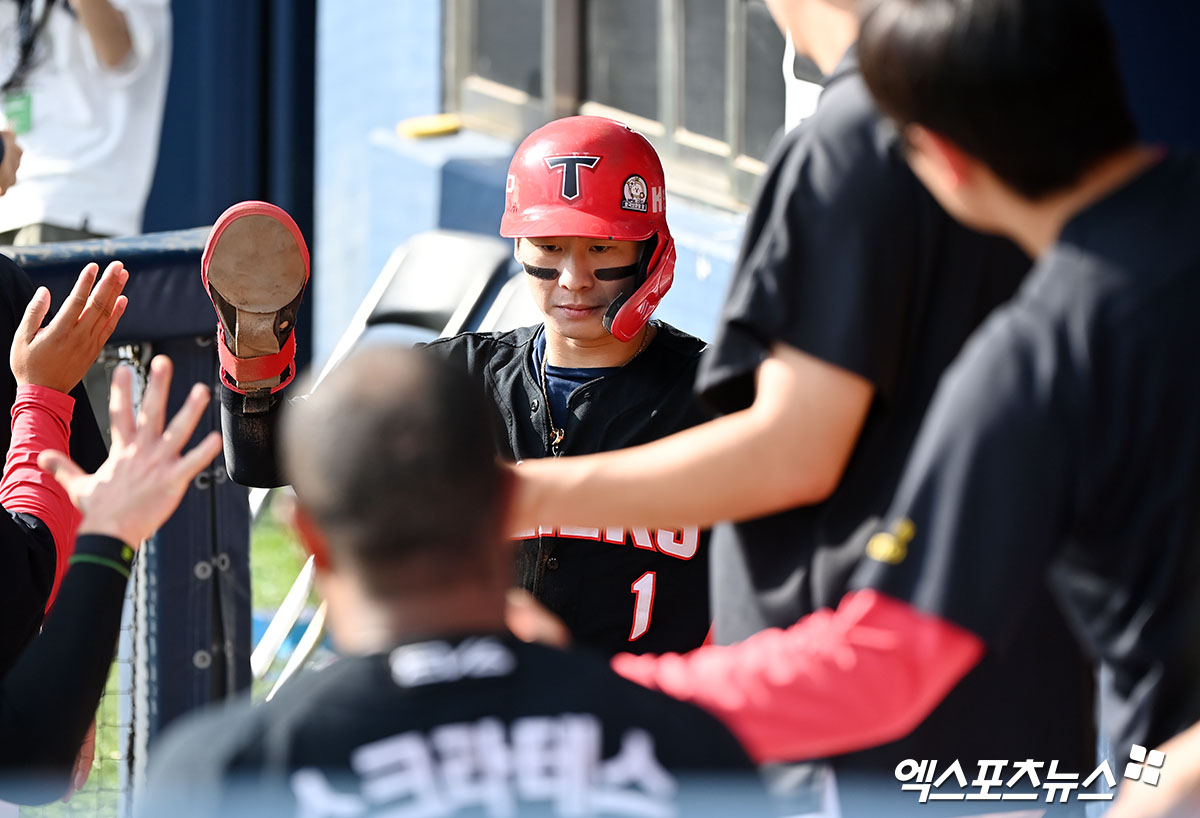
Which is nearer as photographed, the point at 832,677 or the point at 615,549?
the point at 832,677

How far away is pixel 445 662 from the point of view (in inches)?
56.4

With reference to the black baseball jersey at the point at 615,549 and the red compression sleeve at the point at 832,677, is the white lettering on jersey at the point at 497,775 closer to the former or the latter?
the red compression sleeve at the point at 832,677

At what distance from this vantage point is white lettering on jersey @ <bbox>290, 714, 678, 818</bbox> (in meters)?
1.40

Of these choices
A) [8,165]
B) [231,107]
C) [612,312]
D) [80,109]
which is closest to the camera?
[612,312]

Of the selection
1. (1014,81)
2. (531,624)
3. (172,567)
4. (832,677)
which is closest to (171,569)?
(172,567)

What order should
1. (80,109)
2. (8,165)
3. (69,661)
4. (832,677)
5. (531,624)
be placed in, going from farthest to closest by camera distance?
(80,109), (8,165), (69,661), (531,624), (832,677)

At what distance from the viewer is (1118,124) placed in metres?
1.53

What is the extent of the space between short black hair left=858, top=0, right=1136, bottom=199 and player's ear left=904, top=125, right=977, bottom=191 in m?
0.01

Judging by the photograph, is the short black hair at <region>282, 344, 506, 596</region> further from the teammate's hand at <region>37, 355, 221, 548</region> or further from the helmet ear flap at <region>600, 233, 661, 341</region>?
the helmet ear flap at <region>600, 233, 661, 341</region>

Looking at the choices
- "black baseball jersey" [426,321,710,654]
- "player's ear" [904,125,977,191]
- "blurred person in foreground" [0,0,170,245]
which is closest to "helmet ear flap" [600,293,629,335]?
"black baseball jersey" [426,321,710,654]

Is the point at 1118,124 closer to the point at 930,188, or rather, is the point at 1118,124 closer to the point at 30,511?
the point at 930,188

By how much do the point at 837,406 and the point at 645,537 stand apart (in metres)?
1.20

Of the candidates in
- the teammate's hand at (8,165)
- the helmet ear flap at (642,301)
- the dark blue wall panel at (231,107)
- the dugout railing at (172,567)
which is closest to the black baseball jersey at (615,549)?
the helmet ear flap at (642,301)

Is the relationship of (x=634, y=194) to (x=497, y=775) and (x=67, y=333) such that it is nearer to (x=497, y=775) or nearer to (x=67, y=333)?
(x=67, y=333)
